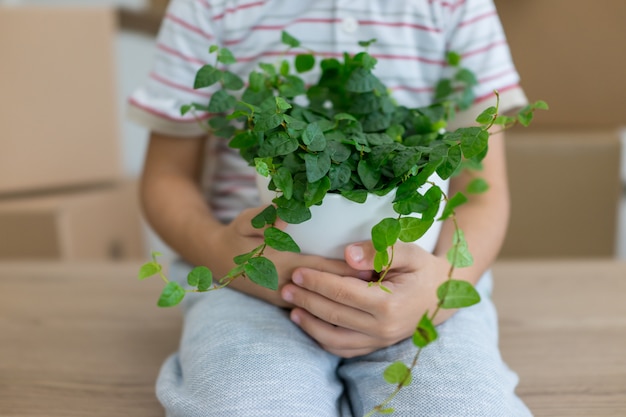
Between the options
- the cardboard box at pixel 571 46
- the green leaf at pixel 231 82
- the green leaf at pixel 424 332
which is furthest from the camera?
the cardboard box at pixel 571 46

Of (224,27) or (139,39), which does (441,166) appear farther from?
(139,39)

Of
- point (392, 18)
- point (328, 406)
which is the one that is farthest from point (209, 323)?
point (392, 18)

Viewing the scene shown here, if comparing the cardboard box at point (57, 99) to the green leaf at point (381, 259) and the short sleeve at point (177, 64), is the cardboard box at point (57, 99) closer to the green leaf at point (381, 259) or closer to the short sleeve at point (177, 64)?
the short sleeve at point (177, 64)

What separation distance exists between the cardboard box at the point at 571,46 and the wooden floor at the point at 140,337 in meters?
0.27

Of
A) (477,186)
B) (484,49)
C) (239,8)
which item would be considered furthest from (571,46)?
(239,8)

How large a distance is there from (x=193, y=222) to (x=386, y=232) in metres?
0.30

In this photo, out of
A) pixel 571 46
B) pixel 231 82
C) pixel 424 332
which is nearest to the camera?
pixel 424 332

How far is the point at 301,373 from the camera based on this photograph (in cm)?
57

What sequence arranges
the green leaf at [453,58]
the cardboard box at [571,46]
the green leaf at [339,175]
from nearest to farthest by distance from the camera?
1. the green leaf at [339,175]
2. the green leaf at [453,58]
3. the cardboard box at [571,46]

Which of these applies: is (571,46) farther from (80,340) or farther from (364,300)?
(80,340)

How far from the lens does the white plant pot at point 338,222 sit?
0.56m

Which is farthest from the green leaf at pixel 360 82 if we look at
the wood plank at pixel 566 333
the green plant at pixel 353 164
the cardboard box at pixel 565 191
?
the cardboard box at pixel 565 191

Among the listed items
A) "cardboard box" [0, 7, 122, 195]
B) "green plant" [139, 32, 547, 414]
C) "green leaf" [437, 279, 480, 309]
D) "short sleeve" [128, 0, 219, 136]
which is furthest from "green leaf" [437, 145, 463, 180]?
"cardboard box" [0, 7, 122, 195]

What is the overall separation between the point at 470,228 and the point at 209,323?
0.29 meters
